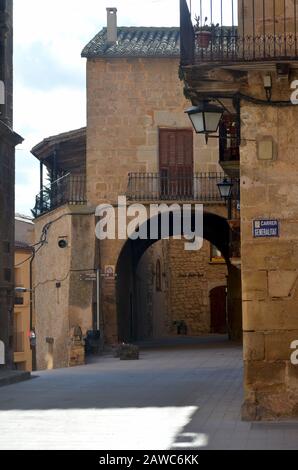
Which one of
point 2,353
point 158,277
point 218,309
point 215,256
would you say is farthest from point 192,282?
point 2,353

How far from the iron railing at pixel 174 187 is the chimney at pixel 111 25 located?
426 centimetres

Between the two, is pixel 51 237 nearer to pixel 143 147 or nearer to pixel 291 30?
pixel 143 147

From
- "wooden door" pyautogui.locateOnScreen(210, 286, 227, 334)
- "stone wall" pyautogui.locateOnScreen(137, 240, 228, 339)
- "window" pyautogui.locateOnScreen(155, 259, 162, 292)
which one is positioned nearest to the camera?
"window" pyautogui.locateOnScreen(155, 259, 162, 292)

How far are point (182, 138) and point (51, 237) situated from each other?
5.01m

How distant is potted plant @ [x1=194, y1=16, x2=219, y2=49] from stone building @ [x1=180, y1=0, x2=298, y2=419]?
0.33m

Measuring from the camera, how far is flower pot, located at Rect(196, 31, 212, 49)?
10.7m

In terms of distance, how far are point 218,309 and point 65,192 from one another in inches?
661

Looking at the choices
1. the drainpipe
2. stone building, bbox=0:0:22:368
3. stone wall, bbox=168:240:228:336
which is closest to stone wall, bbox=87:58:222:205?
the drainpipe

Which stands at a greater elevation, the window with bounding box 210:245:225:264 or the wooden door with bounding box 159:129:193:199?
the wooden door with bounding box 159:129:193:199

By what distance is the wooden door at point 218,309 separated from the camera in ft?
142

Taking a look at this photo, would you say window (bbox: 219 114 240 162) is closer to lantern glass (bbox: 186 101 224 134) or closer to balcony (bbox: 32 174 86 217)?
lantern glass (bbox: 186 101 224 134)

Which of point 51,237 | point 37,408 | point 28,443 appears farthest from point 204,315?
point 28,443

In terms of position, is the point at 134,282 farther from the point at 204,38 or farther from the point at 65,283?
the point at 204,38


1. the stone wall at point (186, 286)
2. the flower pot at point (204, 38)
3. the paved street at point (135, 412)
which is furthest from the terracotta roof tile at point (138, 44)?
the flower pot at point (204, 38)
